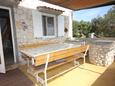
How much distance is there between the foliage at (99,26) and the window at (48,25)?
6.99m

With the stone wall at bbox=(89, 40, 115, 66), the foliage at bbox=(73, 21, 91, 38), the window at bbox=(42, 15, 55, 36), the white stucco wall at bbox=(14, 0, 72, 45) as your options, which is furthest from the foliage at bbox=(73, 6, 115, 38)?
the white stucco wall at bbox=(14, 0, 72, 45)

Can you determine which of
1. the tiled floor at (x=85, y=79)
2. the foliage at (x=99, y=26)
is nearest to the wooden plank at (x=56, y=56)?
the tiled floor at (x=85, y=79)

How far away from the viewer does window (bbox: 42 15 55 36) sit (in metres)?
5.32

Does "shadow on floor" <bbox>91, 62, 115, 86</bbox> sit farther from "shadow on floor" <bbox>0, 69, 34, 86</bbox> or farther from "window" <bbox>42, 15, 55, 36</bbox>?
"window" <bbox>42, 15, 55, 36</bbox>

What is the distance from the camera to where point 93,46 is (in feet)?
14.2

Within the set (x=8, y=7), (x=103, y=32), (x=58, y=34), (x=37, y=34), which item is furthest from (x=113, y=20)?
(x=8, y=7)

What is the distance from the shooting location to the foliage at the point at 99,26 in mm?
10908

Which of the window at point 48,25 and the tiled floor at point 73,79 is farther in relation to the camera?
the window at point 48,25

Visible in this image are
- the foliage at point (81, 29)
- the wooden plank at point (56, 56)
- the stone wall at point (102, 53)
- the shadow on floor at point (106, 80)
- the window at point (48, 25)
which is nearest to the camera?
the wooden plank at point (56, 56)

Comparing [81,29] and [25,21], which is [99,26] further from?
[25,21]

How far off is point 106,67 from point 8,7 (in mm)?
4673

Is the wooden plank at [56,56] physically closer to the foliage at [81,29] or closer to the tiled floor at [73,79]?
the tiled floor at [73,79]

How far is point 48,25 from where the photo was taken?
5.49 m

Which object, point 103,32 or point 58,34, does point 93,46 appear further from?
point 103,32
